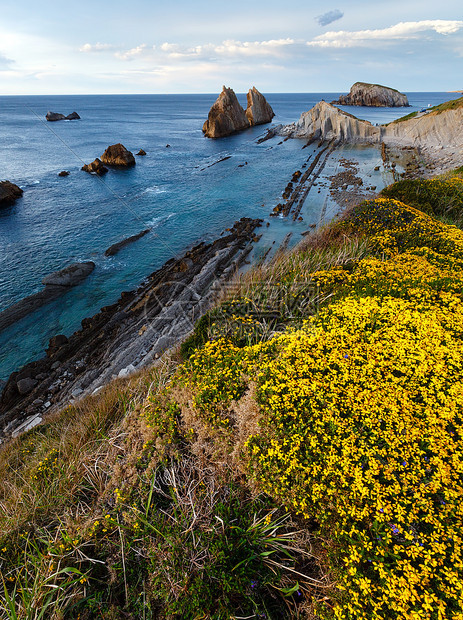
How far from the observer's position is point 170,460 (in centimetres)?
407

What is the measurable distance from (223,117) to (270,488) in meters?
87.8

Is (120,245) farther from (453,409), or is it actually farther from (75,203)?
(453,409)

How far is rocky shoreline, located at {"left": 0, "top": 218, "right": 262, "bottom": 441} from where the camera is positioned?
38.5 feet

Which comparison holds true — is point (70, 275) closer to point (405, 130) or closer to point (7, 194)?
point (7, 194)

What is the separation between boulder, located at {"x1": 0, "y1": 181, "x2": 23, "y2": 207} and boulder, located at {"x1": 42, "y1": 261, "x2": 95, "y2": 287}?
19858 millimetres

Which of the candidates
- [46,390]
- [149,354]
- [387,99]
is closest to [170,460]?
[149,354]

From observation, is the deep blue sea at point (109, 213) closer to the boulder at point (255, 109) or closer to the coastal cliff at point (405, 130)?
the coastal cliff at point (405, 130)

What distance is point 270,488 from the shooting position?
11.0 ft

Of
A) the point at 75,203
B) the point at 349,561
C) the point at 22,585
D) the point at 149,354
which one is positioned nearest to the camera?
the point at 349,561

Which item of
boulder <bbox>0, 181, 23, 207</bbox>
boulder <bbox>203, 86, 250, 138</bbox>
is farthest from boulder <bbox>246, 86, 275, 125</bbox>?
boulder <bbox>0, 181, 23, 207</bbox>

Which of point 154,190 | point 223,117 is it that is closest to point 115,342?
point 154,190

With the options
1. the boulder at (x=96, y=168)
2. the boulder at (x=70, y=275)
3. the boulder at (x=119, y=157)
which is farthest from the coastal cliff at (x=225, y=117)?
the boulder at (x=70, y=275)

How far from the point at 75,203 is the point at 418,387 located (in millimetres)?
37158

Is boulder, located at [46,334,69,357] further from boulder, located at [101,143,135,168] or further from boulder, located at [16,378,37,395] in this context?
boulder, located at [101,143,135,168]
